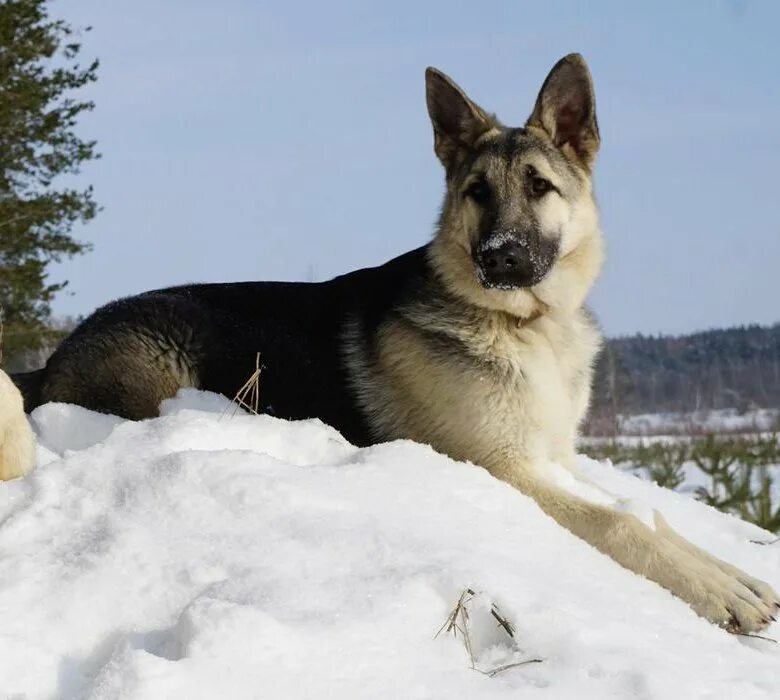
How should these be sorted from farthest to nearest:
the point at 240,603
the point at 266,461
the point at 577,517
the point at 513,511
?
the point at 577,517
the point at 513,511
the point at 266,461
the point at 240,603

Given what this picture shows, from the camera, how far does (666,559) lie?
4.62 m

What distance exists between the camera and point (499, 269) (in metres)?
5.45

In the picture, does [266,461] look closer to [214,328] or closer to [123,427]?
[123,427]

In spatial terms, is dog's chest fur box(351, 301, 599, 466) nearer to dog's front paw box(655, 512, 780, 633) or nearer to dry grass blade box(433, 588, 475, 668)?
dog's front paw box(655, 512, 780, 633)

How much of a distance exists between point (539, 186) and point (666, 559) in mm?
2237

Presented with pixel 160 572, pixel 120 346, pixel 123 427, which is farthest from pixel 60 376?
pixel 160 572

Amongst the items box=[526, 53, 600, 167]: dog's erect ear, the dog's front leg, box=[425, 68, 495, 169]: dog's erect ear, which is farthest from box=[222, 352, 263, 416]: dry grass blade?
box=[526, 53, 600, 167]: dog's erect ear

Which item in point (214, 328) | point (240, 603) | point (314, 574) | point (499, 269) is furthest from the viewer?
point (214, 328)

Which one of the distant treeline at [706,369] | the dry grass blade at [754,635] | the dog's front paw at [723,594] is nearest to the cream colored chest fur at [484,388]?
the dog's front paw at [723,594]

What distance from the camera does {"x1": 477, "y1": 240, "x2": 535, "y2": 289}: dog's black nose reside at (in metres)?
5.43

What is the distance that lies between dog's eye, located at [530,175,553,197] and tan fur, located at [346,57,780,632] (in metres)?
0.04

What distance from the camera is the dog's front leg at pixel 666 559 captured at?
4449mm

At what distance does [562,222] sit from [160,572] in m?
3.27

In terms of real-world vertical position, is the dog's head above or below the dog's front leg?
→ above
